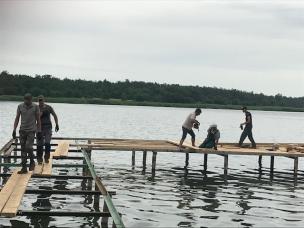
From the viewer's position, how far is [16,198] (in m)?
11.1

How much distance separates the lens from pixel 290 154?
22625 mm

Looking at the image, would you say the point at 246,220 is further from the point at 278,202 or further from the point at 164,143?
the point at 164,143

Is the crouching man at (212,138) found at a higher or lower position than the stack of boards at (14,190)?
higher

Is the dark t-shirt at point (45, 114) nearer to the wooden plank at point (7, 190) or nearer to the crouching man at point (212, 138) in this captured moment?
the wooden plank at point (7, 190)

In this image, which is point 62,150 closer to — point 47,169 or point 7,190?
point 47,169

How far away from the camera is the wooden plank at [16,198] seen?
966cm

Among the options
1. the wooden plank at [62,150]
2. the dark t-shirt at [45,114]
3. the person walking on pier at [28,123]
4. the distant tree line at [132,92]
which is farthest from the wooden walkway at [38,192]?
the distant tree line at [132,92]

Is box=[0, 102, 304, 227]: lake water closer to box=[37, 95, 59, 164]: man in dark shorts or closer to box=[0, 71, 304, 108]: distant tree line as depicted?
box=[37, 95, 59, 164]: man in dark shorts

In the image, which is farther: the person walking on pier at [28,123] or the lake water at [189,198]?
the person walking on pier at [28,123]

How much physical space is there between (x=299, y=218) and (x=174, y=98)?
133700 mm

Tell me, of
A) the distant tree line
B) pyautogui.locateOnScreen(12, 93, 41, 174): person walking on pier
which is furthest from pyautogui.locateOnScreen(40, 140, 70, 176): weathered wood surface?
the distant tree line

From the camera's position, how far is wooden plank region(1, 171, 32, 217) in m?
9.66

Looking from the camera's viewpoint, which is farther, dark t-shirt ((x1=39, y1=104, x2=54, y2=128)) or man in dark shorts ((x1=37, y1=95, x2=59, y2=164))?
dark t-shirt ((x1=39, y1=104, x2=54, y2=128))

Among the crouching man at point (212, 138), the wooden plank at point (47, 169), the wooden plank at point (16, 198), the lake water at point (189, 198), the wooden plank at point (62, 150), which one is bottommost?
the lake water at point (189, 198)
